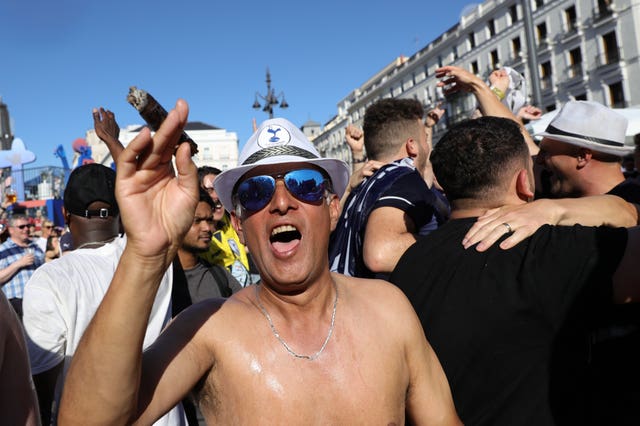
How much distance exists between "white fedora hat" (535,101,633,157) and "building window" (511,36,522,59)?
45204mm

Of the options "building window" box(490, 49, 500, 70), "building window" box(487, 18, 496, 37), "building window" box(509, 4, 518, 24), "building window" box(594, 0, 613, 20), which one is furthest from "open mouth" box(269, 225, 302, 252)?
"building window" box(487, 18, 496, 37)

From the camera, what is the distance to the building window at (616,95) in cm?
3545

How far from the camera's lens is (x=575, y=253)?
2027mm

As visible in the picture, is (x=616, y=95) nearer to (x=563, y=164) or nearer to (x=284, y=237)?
(x=563, y=164)

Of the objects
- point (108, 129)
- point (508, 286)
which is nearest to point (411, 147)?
point (508, 286)

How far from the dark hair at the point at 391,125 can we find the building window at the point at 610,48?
3777cm

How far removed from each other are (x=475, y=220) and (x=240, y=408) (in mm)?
1316

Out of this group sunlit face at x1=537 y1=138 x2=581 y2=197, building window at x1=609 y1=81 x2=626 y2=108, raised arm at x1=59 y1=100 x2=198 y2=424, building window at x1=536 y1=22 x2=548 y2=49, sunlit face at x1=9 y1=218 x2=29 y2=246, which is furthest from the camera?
building window at x1=536 y1=22 x2=548 y2=49

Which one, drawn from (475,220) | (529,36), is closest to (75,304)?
(475,220)

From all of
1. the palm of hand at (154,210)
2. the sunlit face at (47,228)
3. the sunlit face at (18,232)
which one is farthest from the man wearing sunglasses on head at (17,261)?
the palm of hand at (154,210)

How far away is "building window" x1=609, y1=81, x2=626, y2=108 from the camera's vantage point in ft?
116

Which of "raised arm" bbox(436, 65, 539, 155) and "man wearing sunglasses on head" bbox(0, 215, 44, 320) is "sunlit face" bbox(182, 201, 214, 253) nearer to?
"raised arm" bbox(436, 65, 539, 155)

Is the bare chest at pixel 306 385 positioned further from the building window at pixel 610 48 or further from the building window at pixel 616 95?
the building window at pixel 610 48

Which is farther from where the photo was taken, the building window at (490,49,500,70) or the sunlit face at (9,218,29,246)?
the building window at (490,49,500,70)
